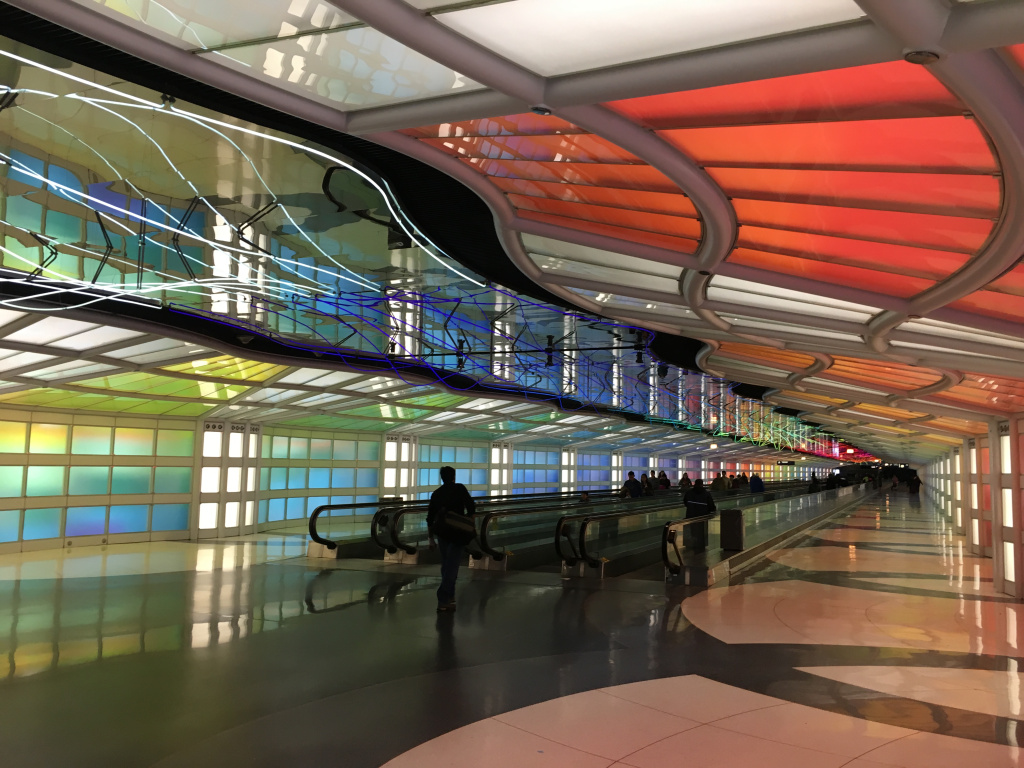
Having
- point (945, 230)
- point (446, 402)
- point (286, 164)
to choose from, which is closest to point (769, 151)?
point (945, 230)

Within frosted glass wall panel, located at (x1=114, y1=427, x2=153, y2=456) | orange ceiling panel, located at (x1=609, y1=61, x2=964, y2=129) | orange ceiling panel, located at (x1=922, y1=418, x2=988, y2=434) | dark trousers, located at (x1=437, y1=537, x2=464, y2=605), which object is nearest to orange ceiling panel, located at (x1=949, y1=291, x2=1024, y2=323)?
orange ceiling panel, located at (x1=609, y1=61, x2=964, y2=129)

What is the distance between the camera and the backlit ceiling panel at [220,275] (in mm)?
9836

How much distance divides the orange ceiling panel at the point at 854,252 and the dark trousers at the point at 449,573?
5684 mm

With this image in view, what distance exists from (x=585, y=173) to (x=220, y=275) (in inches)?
509

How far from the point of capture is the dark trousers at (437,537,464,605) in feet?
32.5

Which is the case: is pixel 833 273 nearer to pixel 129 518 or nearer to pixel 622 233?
pixel 622 233

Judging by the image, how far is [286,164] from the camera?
9898mm

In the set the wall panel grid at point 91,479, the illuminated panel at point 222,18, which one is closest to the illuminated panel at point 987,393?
the illuminated panel at point 222,18

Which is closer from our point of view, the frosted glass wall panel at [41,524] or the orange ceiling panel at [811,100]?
the orange ceiling panel at [811,100]

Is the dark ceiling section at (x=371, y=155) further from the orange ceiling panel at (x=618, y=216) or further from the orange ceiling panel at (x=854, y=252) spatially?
the orange ceiling panel at (x=854, y=252)

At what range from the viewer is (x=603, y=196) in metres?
6.02

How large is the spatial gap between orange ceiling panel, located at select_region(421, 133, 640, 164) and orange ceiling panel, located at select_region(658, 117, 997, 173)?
62 cm

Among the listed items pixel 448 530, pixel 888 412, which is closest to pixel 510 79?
pixel 448 530

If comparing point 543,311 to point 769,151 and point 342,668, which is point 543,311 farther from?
point 769,151
